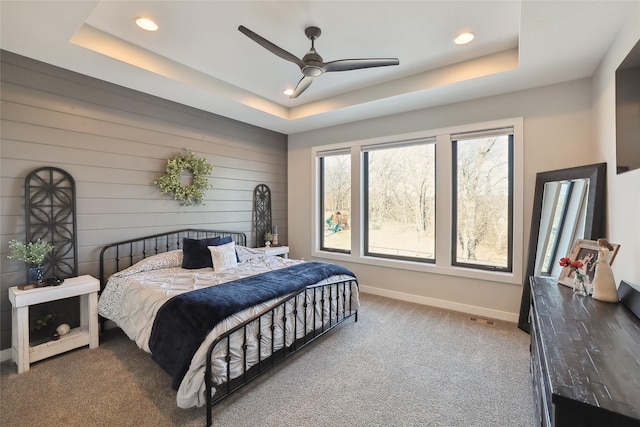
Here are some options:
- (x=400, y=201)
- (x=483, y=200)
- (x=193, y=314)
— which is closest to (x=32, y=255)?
(x=193, y=314)

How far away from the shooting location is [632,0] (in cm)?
187

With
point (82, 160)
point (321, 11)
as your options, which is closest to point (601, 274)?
point (321, 11)

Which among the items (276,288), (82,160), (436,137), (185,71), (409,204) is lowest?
(276,288)

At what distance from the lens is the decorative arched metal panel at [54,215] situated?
2746 mm

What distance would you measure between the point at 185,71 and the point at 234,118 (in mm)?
1283

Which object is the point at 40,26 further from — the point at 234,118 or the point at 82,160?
the point at 234,118

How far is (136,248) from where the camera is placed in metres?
3.49

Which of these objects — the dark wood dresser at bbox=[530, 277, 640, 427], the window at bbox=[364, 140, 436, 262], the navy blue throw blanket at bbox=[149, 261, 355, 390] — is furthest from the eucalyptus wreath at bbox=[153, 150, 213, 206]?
the dark wood dresser at bbox=[530, 277, 640, 427]

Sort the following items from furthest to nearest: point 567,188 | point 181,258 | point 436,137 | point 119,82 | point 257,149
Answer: point 257,149 → point 436,137 → point 181,258 → point 119,82 → point 567,188

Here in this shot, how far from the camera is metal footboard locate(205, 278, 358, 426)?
2.03 meters

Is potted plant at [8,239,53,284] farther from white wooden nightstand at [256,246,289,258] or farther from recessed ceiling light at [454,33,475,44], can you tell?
recessed ceiling light at [454,33,475,44]

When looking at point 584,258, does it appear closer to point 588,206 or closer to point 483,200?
point 588,206

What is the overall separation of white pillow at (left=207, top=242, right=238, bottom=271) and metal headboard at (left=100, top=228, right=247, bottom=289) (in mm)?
726

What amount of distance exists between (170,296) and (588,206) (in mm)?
3794
